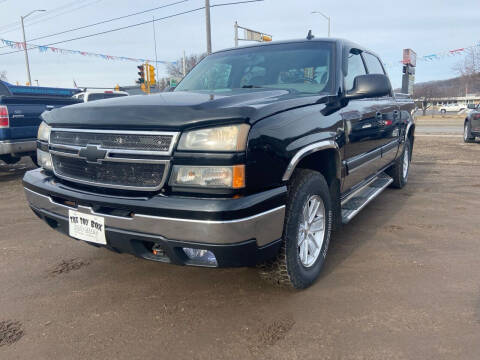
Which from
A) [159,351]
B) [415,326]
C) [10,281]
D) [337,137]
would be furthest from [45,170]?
[415,326]

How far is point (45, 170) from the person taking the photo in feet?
9.30

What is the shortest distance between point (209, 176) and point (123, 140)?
0.59 meters

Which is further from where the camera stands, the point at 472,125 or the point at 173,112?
the point at 472,125

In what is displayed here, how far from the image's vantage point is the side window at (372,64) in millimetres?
4295

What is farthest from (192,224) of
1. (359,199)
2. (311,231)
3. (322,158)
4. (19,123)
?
(19,123)

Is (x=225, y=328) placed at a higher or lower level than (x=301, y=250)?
lower

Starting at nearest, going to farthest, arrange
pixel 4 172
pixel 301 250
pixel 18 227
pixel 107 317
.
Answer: pixel 107 317 → pixel 301 250 → pixel 18 227 → pixel 4 172

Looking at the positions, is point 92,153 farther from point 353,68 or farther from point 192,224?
point 353,68

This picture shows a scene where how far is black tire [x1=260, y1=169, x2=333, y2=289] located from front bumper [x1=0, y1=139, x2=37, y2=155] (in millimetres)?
5192

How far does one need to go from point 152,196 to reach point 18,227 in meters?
2.88

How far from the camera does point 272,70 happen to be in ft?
11.2

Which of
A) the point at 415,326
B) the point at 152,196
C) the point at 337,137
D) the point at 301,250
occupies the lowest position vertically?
the point at 415,326

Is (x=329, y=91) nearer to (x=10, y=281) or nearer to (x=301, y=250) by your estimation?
(x=301, y=250)

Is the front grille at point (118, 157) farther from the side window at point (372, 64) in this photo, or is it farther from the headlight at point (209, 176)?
the side window at point (372, 64)
